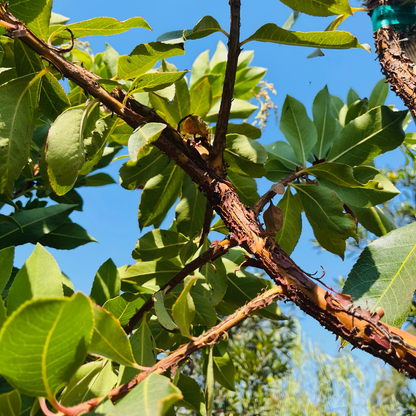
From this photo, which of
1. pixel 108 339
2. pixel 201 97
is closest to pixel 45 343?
pixel 108 339

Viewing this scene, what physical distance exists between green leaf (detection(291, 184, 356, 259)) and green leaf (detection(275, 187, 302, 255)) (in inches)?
1.2

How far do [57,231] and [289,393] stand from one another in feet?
13.0

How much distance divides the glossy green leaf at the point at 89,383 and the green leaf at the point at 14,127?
0.93 ft

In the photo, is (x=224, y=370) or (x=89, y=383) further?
(x=224, y=370)

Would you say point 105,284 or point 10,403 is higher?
point 105,284

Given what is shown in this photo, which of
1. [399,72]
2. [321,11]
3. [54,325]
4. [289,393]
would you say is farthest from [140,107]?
[289,393]

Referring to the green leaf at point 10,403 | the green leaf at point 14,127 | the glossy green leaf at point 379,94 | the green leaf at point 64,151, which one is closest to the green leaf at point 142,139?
the green leaf at point 64,151

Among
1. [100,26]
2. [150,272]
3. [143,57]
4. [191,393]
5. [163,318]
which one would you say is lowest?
[191,393]

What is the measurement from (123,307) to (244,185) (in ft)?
1.16

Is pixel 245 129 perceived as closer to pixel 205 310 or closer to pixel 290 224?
pixel 290 224

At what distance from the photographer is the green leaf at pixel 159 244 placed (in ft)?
2.59

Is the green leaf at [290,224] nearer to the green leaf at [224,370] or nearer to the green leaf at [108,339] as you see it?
the green leaf at [224,370]

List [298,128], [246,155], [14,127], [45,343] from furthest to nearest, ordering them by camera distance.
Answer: [298,128]
[246,155]
[14,127]
[45,343]

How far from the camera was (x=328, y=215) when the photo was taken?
2.41ft
